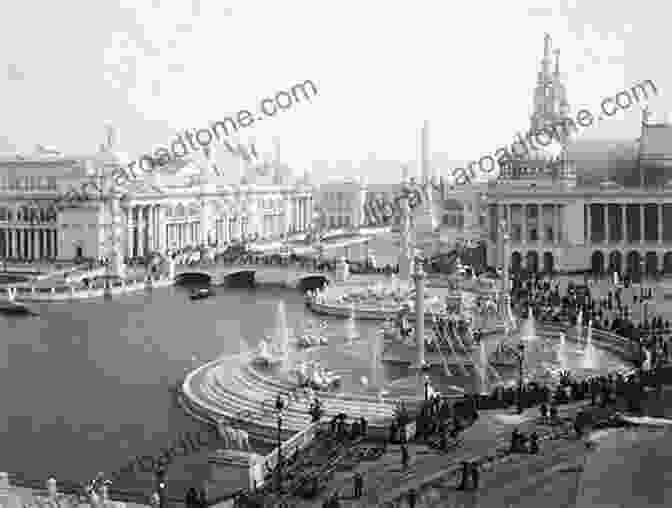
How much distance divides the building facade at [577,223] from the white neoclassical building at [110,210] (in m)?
27.0

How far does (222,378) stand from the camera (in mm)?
34312

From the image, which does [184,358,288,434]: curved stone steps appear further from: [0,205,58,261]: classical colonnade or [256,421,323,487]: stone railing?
[0,205,58,261]: classical colonnade

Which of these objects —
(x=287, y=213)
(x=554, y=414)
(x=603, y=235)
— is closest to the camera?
(x=554, y=414)

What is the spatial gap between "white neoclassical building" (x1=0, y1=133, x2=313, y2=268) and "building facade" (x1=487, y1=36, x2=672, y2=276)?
1064 inches

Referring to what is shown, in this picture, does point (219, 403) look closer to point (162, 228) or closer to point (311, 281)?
point (311, 281)

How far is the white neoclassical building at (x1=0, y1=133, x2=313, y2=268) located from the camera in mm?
80375

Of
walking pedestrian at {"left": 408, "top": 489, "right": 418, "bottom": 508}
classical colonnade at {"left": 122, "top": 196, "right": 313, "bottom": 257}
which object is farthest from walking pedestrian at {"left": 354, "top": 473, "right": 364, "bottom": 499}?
classical colonnade at {"left": 122, "top": 196, "right": 313, "bottom": 257}

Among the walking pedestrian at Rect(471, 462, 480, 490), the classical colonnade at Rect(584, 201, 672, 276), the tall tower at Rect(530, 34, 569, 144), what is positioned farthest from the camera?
the tall tower at Rect(530, 34, 569, 144)

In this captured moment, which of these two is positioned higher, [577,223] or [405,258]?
[577,223]

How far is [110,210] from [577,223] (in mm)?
34810

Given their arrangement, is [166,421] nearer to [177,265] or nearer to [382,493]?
[382,493]

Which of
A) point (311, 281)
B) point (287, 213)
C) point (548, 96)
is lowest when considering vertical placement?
point (311, 281)

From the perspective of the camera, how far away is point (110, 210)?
264 ft

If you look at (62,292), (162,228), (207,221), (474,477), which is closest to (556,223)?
(62,292)
